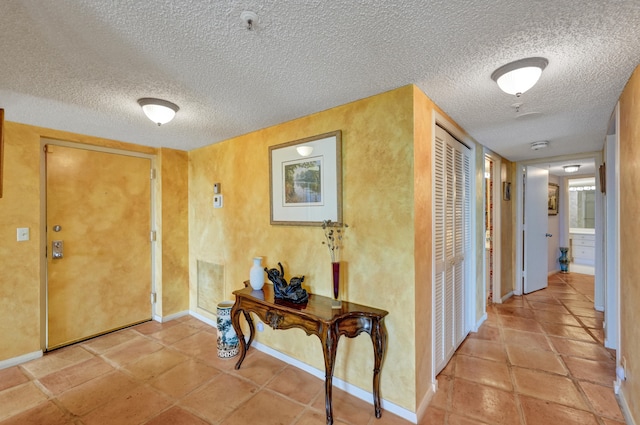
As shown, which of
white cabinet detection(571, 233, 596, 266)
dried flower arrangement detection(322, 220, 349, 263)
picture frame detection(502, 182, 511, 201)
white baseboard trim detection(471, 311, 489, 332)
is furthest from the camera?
white cabinet detection(571, 233, 596, 266)

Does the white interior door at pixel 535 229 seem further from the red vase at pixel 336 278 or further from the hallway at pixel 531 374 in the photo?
the red vase at pixel 336 278

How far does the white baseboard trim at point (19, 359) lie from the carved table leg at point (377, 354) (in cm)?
311

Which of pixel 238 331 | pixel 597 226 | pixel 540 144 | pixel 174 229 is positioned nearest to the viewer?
pixel 238 331

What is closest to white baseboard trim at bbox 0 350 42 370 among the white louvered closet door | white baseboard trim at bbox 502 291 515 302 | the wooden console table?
the wooden console table

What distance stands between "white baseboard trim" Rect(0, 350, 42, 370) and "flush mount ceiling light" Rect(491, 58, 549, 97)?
14.3 feet

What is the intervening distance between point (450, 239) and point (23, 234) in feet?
12.8

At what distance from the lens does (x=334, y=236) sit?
2.19 m

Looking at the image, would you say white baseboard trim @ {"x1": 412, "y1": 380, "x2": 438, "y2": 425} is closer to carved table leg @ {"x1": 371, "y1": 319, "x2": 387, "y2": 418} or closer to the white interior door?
carved table leg @ {"x1": 371, "y1": 319, "x2": 387, "y2": 418}

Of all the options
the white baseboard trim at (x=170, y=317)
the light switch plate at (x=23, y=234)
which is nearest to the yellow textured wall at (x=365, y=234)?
the white baseboard trim at (x=170, y=317)

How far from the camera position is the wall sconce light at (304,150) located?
2314 millimetres

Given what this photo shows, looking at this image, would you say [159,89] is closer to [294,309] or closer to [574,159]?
[294,309]

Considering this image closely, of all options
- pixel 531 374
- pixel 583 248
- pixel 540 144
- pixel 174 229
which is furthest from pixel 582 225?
pixel 174 229

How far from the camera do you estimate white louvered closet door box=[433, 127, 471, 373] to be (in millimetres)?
2207

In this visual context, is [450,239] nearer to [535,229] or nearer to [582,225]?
[535,229]
